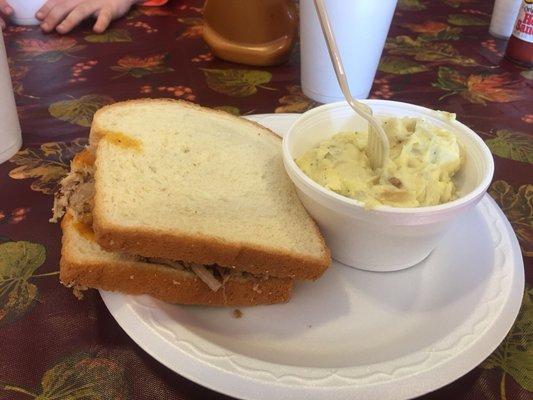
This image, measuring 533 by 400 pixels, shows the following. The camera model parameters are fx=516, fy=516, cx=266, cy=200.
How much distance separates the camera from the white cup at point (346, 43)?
57.9 inches

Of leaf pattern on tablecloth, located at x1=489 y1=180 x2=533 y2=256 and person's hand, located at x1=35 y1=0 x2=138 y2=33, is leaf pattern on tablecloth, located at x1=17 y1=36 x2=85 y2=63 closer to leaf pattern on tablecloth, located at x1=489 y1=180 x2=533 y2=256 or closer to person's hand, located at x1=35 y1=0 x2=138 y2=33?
person's hand, located at x1=35 y1=0 x2=138 y2=33

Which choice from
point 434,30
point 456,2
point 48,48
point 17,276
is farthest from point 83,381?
point 456,2

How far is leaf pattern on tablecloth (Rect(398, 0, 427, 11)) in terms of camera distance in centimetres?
247

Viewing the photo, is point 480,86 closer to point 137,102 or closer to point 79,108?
point 137,102

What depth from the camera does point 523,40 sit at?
1.93m

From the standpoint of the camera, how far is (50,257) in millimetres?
1083

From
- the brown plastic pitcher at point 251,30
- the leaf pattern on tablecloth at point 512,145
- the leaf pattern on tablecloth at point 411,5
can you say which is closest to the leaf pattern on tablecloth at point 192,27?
the brown plastic pitcher at point 251,30

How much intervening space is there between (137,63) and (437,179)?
1.27 m

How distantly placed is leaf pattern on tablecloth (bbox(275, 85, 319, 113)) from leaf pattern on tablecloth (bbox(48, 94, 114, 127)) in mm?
544

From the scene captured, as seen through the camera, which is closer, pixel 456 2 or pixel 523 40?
pixel 523 40

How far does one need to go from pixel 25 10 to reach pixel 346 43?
134 cm

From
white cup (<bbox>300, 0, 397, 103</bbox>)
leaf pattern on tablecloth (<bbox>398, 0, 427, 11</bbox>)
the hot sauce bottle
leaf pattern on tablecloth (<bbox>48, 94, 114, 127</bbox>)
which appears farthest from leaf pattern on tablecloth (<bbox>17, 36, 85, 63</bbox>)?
the hot sauce bottle

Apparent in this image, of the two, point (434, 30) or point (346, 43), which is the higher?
point (346, 43)

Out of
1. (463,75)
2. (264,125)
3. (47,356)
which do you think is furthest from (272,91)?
(47,356)
